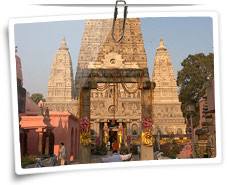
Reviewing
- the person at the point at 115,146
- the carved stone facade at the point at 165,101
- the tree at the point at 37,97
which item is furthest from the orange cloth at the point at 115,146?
the tree at the point at 37,97

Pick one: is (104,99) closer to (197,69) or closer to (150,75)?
(150,75)

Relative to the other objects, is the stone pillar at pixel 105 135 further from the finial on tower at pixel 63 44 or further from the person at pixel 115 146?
the finial on tower at pixel 63 44

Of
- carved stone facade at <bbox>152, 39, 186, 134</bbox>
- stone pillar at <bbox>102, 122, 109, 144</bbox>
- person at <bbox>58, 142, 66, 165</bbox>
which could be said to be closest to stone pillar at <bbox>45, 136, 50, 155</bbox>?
person at <bbox>58, 142, 66, 165</bbox>

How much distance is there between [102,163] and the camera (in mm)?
1369

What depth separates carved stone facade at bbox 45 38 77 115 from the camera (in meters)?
1.35

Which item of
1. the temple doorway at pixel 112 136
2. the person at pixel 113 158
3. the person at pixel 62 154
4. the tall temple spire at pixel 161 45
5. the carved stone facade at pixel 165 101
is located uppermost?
the tall temple spire at pixel 161 45

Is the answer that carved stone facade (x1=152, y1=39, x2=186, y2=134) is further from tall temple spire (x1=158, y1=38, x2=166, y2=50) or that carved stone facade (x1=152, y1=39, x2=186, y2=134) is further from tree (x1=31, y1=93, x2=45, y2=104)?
tree (x1=31, y1=93, x2=45, y2=104)

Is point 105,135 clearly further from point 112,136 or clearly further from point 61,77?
point 61,77

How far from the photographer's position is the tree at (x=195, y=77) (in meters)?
1.39

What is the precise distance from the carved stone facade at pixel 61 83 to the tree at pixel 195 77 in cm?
28

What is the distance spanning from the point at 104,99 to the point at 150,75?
0.13 m

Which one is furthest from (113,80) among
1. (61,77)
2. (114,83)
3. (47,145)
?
(47,145)

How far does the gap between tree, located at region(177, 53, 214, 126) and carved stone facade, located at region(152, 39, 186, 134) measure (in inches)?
0.9
